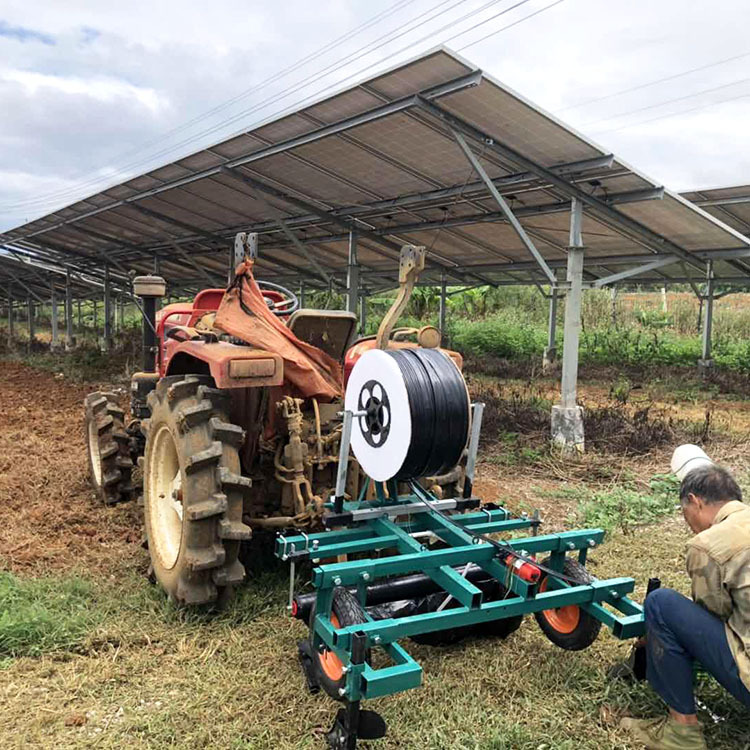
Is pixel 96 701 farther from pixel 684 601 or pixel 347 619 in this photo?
pixel 684 601

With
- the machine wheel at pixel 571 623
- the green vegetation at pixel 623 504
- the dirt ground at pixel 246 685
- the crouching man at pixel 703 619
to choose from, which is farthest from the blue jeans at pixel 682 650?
the green vegetation at pixel 623 504

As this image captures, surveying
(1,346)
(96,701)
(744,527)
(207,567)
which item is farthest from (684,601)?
(1,346)

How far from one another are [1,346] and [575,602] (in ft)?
87.2

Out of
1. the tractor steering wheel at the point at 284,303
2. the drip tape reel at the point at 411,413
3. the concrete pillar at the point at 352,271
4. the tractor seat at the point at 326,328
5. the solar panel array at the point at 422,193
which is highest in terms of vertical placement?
the solar panel array at the point at 422,193

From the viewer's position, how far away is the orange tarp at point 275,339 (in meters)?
3.96

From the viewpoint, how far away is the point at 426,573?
310 centimetres

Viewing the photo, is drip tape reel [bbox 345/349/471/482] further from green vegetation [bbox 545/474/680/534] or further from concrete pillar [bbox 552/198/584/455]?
concrete pillar [bbox 552/198/584/455]

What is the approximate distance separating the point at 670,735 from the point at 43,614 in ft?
9.76

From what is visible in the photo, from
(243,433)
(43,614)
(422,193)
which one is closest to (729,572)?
(243,433)

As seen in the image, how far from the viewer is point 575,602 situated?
3002mm

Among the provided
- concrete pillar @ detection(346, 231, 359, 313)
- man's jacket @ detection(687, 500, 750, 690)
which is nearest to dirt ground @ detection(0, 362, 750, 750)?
man's jacket @ detection(687, 500, 750, 690)

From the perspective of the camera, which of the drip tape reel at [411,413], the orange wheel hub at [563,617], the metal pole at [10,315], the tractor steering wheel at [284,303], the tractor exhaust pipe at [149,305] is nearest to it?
the drip tape reel at [411,413]

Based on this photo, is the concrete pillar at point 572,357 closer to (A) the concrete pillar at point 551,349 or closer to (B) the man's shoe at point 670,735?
(B) the man's shoe at point 670,735

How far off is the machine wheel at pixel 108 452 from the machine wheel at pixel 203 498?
6.13 feet
